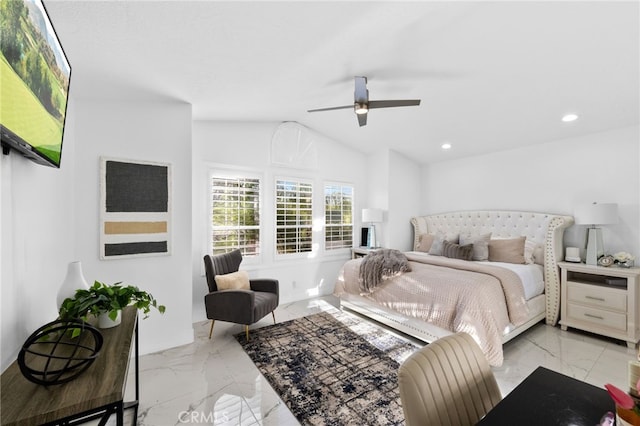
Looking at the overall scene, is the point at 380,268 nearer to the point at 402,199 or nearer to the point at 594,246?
the point at 402,199

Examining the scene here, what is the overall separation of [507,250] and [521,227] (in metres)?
0.54

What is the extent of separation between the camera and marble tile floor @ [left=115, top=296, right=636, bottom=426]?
1.94m

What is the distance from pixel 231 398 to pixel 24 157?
6.59ft

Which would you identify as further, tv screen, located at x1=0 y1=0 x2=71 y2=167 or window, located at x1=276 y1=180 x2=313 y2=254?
window, located at x1=276 y1=180 x2=313 y2=254

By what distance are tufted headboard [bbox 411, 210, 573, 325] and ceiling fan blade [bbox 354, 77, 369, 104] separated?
2986 mm

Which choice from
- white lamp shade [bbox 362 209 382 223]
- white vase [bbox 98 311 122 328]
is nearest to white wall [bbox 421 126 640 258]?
white lamp shade [bbox 362 209 382 223]

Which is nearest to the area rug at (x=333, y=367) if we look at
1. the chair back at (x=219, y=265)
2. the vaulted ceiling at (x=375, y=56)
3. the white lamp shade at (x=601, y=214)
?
the chair back at (x=219, y=265)

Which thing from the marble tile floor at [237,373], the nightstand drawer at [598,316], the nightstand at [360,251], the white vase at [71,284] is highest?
the white vase at [71,284]

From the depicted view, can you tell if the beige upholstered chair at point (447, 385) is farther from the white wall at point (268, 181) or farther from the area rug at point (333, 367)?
the white wall at point (268, 181)

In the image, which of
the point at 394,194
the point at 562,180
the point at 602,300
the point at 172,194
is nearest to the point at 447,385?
the point at 172,194

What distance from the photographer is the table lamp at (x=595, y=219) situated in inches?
123

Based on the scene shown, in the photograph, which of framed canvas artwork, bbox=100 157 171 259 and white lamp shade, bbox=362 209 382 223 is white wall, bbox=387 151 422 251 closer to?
white lamp shade, bbox=362 209 382 223

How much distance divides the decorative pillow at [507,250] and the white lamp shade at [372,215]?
1.71m

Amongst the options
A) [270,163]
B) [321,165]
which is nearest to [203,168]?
[270,163]
